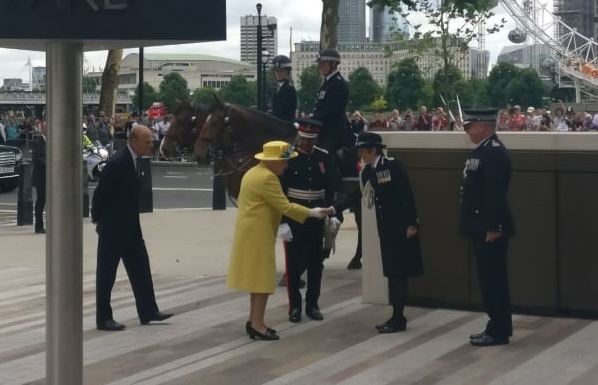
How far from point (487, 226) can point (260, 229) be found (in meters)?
1.91

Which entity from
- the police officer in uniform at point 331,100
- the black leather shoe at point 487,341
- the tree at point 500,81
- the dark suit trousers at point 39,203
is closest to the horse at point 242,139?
the police officer in uniform at point 331,100

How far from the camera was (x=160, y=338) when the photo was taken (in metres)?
9.83

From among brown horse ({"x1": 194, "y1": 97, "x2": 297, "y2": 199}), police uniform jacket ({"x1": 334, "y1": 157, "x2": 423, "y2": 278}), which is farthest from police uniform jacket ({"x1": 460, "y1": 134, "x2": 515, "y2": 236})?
brown horse ({"x1": 194, "y1": 97, "x2": 297, "y2": 199})

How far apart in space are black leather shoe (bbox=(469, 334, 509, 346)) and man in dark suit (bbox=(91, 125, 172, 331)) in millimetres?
3123

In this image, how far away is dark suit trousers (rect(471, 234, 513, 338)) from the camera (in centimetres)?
918

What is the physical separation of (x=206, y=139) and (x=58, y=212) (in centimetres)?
738

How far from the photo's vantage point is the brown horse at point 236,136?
41.1 feet

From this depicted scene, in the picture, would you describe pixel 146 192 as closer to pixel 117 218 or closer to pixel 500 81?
pixel 117 218

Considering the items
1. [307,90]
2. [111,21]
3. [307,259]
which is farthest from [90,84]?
[111,21]

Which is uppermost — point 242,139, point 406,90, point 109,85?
point 406,90

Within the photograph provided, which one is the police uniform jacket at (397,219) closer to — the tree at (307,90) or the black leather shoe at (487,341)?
the black leather shoe at (487,341)

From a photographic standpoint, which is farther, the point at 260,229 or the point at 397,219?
the point at 397,219

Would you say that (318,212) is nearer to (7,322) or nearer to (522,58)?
(7,322)

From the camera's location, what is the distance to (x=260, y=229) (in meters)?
9.52
